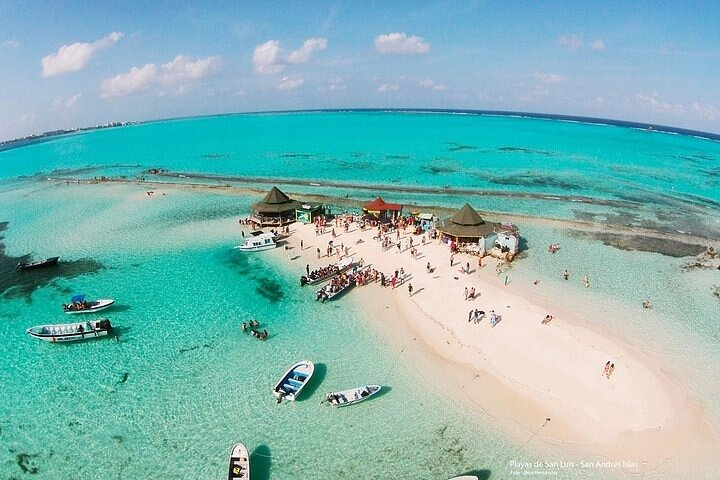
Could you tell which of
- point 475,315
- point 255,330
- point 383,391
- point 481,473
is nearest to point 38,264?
point 255,330

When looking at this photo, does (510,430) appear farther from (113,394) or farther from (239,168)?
(239,168)

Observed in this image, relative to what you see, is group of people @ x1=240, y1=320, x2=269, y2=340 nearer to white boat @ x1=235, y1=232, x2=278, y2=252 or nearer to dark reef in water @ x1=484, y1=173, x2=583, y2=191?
white boat @ x1=235, y1=232, x2=278, y2=252

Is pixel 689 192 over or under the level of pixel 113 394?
over

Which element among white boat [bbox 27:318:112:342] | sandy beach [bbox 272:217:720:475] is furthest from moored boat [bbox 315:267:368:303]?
white boat [bbox 27:318:112:342]

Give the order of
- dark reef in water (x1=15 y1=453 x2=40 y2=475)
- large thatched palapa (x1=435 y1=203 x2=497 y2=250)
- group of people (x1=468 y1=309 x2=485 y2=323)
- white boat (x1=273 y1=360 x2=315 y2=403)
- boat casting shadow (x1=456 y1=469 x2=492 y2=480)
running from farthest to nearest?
1. large thatched palapa (x1=435 y1=203 x2=497 y2=250)
2. group of people (x1=468 y1=309 x2=485 y2=323)
3. white boat (x1=273 y1=360 x2=315 y2=403)
4. dark reef in water (x1=15 y1=453 x2=40 y2=475)
5. boat casting shadow (x1=456 y1=469 x2=492 y2=480)

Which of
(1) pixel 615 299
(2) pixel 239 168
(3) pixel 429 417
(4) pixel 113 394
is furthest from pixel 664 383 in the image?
(2) pixel 239 168
